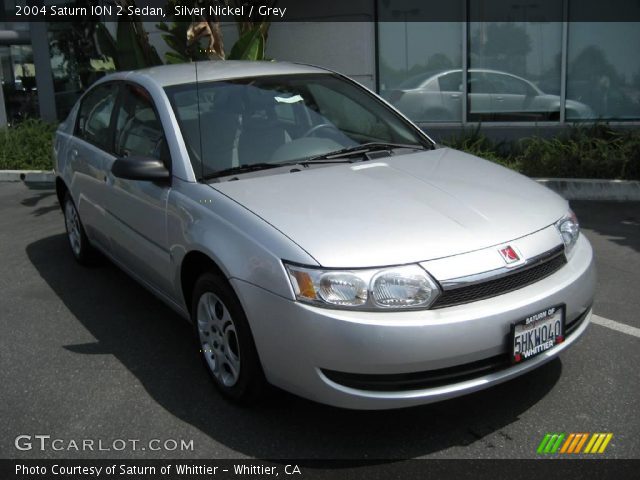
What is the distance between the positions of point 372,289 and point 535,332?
30.2 inches

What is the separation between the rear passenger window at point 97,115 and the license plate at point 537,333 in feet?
10.4

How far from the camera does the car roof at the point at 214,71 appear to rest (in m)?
4.66

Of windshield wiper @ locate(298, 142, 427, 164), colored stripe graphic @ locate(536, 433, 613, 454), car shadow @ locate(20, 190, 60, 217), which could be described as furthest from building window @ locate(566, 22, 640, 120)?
colored stripe graphic @ locate(536, 433, 613, 454)

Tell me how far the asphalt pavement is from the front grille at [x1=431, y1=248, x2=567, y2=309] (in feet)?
2.16

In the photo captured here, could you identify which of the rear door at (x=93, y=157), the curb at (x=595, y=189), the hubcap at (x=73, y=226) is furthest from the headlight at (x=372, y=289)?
the curb at (x=595, y=189)

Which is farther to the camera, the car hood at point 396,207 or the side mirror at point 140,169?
the side mirror at point 140,169

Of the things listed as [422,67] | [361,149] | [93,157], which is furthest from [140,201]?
[422,67]

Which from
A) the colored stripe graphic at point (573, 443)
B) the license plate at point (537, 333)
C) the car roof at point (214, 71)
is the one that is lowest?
the colored stripe graphic at point (573, 443)

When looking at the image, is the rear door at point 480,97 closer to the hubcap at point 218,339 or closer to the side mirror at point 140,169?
the side mirror at point 140,169

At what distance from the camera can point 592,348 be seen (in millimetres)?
4215

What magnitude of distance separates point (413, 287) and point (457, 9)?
738 centimetres

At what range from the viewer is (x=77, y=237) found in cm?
612

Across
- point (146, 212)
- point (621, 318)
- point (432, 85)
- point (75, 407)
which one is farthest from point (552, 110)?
point (75, 407)

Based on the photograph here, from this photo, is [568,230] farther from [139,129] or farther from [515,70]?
[515,70]
